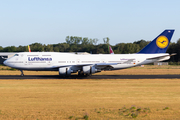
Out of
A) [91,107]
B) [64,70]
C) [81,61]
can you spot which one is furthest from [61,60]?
[91,107]

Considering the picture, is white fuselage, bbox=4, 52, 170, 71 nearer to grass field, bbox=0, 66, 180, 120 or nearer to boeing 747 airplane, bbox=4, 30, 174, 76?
boeing 747 airplane, bbox=4, 30, 174, 76

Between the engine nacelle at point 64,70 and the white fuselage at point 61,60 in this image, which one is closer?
the engine nacelle at point 64,70

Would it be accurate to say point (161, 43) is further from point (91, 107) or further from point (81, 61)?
point (91, 107)

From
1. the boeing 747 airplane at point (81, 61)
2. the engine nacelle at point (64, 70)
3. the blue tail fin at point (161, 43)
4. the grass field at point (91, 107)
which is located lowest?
the grass field at point (91, 107)

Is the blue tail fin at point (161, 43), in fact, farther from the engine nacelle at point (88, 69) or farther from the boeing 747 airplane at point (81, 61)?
the engine nacelle at point (88, 69)

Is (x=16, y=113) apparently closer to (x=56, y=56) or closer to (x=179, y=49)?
(x=56, y=56)

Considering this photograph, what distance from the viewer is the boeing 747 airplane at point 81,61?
3262 cm

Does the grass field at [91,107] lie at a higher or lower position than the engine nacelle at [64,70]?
lower

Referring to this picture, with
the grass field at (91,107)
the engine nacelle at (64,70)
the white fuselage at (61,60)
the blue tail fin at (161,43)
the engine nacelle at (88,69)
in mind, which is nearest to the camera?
the grass field at (91,107)

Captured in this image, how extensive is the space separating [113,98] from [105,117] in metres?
5.18

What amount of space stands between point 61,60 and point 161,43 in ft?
57.7

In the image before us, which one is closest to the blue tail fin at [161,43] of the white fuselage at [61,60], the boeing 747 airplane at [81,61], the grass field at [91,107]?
the boeing 747 airplane at [81,61]

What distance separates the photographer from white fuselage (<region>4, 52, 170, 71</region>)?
33.7 metres

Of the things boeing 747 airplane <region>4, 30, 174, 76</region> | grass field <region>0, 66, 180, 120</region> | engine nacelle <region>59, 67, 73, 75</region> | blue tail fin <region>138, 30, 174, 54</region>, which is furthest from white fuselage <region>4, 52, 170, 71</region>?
grass field <region>0, 66, 180, 120</region>
